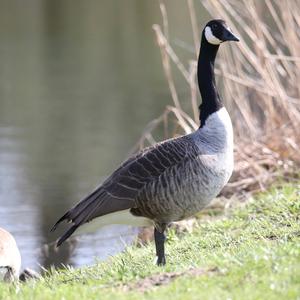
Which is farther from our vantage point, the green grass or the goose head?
the goose head

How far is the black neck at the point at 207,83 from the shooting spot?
277 inches

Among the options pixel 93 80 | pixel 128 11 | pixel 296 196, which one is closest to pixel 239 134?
pixel 296 196

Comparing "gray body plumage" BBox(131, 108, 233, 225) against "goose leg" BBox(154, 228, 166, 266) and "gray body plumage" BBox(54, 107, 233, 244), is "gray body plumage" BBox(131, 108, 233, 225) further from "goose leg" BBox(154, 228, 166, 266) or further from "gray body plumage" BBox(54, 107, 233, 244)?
"goose leg" BBox(154, 228, 166, 266)

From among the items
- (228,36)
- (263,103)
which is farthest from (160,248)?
(263,103)

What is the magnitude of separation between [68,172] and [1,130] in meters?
3.51

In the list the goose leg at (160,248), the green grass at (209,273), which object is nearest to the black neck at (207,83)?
the goose leg at (160,248)

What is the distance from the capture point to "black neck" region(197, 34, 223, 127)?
7.02 metres

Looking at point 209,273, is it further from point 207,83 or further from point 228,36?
point 228,36

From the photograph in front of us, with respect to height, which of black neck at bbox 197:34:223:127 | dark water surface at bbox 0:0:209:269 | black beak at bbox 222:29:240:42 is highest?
black beak at bbox 222:29:240:42

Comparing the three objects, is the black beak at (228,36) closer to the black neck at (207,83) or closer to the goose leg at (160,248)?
the black neck at (207,83)

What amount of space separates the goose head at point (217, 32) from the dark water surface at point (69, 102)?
3.21 metres

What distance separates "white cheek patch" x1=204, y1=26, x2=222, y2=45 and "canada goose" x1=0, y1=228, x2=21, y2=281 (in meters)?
2.41

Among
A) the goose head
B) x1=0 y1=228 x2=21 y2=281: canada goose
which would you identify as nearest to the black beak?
Answer: the goose head

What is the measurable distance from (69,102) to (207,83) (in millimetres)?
13275
